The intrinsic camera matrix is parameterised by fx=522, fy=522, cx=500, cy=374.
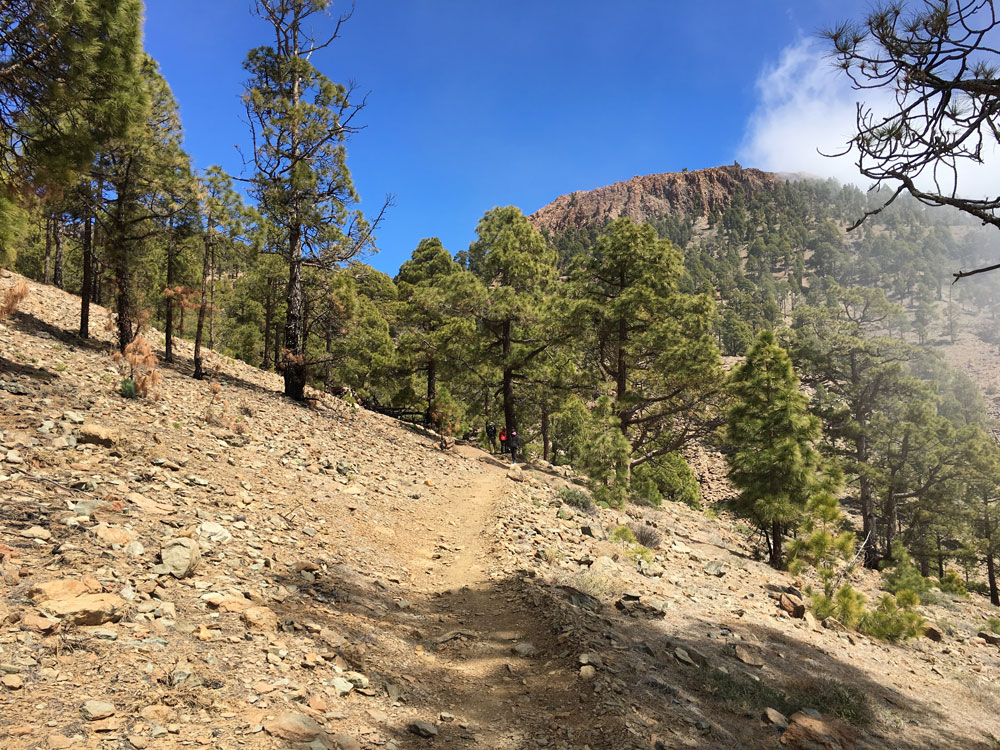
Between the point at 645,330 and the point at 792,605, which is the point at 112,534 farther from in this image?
the point at 645,330

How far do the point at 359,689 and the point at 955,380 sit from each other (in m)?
87.1

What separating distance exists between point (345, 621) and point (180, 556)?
176 cm

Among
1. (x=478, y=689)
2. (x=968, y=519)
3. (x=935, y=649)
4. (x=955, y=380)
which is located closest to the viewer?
(x=478, y=689)

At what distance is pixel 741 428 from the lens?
17062mm

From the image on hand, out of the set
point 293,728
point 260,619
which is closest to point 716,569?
point 260,619

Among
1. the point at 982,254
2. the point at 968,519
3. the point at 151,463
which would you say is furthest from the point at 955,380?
the point at 982,254

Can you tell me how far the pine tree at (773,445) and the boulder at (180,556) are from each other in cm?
1541

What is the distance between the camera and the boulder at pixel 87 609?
12.5 feet

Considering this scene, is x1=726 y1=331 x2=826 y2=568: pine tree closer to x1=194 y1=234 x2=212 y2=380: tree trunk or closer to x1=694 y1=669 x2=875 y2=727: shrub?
x1=694 y1=669 x2=875 y2=727: shrub

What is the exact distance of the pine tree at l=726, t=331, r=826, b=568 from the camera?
15781 mm

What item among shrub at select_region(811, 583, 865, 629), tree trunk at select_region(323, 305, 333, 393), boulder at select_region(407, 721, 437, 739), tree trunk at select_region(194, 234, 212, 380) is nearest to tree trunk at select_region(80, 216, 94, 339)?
tree trunk at select_region(194, 234, 212, 380)

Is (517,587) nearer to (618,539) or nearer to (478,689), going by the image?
(478,689)

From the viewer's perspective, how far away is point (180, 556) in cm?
511

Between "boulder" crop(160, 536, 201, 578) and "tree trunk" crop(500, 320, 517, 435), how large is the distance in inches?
636
